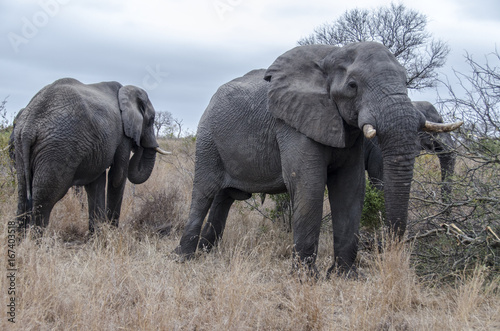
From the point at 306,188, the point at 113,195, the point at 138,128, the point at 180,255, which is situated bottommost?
the point at 180,255

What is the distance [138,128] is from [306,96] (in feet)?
12.6

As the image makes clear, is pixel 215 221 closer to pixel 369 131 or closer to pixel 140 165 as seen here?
pixel 140 165

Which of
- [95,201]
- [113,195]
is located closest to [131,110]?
[113,195]

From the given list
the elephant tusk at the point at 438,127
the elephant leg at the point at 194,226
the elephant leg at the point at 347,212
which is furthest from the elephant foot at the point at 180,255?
the elephant tusk at the point at 438,127

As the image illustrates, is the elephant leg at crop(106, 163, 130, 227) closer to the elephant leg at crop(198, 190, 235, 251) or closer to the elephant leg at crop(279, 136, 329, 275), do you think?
the elephant leg at crop(198, 190, 235, 251)

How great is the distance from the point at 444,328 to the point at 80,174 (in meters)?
5.26

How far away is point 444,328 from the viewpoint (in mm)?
4102

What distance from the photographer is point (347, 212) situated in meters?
6.09

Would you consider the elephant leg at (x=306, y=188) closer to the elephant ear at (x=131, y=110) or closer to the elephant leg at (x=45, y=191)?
the elephant leg at (x=45, y=191)

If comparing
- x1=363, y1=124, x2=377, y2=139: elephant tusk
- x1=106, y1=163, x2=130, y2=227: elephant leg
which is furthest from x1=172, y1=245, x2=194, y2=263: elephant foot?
x1=363, y1=124, x2=377, y2=139: elephant tusk

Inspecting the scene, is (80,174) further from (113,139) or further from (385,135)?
(385,135)

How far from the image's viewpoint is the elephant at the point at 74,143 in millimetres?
7090

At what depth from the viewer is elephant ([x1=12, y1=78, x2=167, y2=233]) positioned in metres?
7.09

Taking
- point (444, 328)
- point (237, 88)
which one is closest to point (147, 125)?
point (237, 88)
